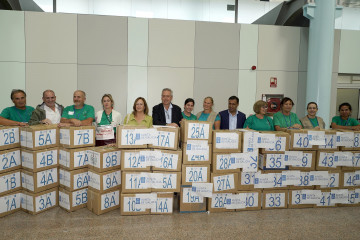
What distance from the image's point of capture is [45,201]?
3.35m

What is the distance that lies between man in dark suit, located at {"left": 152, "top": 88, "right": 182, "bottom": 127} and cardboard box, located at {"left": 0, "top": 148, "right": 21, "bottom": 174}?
187cm

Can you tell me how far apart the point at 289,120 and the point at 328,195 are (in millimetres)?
1184

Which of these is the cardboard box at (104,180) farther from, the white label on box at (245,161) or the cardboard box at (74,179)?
the white label on box at (245,161)

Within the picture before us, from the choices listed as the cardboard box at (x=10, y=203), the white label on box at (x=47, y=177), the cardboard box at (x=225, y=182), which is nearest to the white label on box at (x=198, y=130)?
the cardboard box at (x=225, y=182)

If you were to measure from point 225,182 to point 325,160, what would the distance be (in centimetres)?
146

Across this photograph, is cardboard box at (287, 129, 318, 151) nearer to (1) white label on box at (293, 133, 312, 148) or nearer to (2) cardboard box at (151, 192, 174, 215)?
(1) white label on box at (293, 133, 312, 148)

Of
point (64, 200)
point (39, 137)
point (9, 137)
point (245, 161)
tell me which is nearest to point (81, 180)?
point (64, 200)

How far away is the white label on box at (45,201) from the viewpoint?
3266 millimetres

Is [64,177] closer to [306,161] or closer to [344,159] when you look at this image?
[306,161]

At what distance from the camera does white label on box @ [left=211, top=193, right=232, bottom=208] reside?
3.43 metres

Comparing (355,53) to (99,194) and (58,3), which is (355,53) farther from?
(58,3)

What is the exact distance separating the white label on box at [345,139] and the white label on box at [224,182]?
1609 millimetres

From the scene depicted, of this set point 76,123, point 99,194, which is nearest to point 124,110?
point 76,123

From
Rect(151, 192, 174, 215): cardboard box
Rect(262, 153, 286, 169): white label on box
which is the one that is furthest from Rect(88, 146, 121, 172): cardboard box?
Rect(262, 153, 286, 169): white label on box
